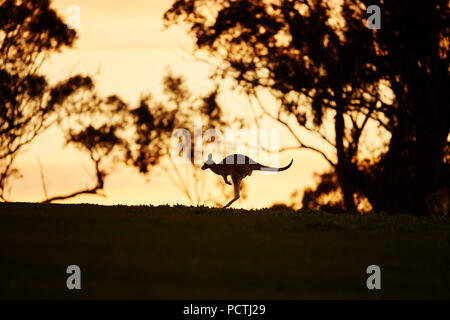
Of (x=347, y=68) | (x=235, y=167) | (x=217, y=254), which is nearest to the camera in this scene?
(x=217, y=254)

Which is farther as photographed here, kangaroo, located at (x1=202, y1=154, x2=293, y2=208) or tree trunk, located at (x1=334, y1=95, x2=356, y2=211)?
tree trunk, located at (x1=334, y1=95, x2=356, y2=211)

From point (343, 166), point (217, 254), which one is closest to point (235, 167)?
point (217, 254)

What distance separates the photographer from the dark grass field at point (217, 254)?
38.7 ft

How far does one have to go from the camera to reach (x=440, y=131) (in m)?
30.1

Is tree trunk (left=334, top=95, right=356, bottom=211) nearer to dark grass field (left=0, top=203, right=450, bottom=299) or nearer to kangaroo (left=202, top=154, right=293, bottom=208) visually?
kangaroo (left=202, top=154, right=293, bottom=208)

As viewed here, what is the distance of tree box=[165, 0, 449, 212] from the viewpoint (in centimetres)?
3047

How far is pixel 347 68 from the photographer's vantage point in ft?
105

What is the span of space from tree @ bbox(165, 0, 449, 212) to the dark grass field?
12670 millimetres

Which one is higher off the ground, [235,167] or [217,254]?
[235,167]

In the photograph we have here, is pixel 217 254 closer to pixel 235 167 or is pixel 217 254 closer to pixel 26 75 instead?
pixel 235 167

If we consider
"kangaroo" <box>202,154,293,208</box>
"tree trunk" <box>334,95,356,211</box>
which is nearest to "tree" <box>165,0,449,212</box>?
"tree trunk" <box>334,95,356,211</box>

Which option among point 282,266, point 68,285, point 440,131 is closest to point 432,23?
point 440,131

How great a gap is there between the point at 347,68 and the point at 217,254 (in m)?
19.4

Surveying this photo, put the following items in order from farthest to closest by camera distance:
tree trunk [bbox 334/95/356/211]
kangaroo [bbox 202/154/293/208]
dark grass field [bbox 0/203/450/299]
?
tree trunk [bbox 334/95/356/211] → kangaroo [bbox 202/154/293/208] → dark grass field [bbox 0/203/450/299]
